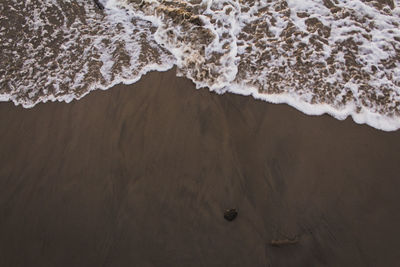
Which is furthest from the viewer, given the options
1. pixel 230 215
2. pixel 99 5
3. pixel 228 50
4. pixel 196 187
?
pixel 99 5

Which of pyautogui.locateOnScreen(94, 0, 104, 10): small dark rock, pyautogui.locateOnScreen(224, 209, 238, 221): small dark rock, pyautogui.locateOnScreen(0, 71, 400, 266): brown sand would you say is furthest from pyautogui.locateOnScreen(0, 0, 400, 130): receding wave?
pyautogui.locateOnScreen(224, 209, 238, 221): small dark rock

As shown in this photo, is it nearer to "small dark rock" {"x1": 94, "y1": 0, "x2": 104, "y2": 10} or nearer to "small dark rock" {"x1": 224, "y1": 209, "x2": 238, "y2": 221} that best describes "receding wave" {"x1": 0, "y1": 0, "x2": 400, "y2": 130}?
"small dark rock" {"x1": 94, "y1": 0, "x2": 104, "y2": 10}

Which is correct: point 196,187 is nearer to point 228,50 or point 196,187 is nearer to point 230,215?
point 230,215

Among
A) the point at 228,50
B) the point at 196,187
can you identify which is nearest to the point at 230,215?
the point at 196,187

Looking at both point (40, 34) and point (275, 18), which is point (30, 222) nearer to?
point (40, 34)

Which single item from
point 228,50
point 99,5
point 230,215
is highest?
point 99,5

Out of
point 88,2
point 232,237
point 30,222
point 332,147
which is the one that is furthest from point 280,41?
point 30,222

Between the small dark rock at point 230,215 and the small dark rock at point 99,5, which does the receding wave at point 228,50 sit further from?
the small dark rock at point 230,215
